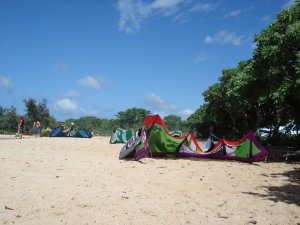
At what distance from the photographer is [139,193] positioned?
7.70 meters

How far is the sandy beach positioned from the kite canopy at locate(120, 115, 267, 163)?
1777mm

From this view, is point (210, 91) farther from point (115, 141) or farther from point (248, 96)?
point (248, 96)

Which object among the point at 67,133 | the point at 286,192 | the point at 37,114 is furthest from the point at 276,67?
the point at 37,114

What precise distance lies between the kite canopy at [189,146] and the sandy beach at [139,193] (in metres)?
1.78

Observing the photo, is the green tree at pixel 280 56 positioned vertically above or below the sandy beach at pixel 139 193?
above

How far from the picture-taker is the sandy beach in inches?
240

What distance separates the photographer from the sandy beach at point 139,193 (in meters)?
6.09

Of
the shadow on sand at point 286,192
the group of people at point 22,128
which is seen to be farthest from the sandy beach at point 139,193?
the group of people at point 22,128

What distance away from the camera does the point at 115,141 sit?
21.6 m

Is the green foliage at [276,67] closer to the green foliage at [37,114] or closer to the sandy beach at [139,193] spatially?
the sandy beach at [139,193]

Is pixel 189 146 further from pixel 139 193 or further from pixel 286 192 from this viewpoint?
pixel 139 193

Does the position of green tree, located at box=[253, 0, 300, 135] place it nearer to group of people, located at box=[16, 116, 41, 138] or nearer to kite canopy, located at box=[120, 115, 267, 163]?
kite canopy, located at box=[120, 115, 267, 163]

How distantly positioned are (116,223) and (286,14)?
1152 cm

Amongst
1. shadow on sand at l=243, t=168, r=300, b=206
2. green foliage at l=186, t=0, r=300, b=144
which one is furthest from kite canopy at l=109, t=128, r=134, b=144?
shadow on sand at l=243, t=168, r=300, b=206
